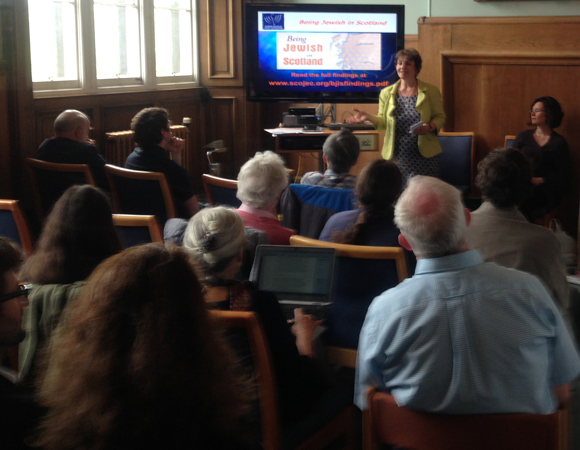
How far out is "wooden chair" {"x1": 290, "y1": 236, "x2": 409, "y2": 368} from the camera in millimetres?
2139

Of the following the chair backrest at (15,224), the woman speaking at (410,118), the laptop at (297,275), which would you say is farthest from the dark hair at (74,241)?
the woman speaking at (410,118)

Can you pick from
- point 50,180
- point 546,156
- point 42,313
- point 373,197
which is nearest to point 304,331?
point 42,313

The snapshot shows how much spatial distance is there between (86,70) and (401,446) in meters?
4.89

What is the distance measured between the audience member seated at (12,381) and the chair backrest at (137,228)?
1.19 m

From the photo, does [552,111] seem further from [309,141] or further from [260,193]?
[260,193]

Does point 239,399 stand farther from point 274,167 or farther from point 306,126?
point 306,126

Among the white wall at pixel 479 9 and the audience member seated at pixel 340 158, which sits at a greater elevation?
the white wall at pixel 479 9

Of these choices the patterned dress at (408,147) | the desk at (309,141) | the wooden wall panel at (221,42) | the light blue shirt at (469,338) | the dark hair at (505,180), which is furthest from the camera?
the wooden wall panel at (221,42)

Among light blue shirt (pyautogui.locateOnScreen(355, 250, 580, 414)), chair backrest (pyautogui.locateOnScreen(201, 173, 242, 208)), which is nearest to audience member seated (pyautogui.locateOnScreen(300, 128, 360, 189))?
chair backrest (pyautogui.locateOnScreen(201, 173, 242, 208))

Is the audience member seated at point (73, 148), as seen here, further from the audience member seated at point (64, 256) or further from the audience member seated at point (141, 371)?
the audience member seated at point (141, 371)

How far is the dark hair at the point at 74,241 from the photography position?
193cm

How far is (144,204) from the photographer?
3736mm

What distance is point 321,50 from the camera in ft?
20.3

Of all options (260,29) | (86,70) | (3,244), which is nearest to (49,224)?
(3,244)
